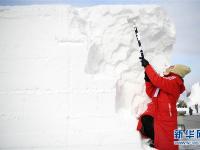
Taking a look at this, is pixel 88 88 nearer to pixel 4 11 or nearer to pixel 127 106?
pixel 127 106

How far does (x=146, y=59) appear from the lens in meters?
2.40

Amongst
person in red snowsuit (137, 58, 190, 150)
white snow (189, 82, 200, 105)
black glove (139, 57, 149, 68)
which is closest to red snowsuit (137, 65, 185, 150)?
person in red snowsuit (137, 58, 190, 150)

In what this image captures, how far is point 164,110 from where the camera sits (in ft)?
7.28

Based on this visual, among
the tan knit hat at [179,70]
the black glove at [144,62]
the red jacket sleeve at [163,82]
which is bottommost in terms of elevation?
the red jacket sleeve at [163,82]

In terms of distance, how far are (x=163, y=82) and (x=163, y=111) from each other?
0.21 metres

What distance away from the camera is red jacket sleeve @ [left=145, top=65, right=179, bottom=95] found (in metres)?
2.14

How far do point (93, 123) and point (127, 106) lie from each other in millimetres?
300

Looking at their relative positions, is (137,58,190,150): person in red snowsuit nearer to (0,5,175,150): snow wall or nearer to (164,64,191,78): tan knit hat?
(164,64,191,78): tan knit hat

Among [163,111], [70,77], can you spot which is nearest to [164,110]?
[163,111]

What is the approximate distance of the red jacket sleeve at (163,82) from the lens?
7.02ft
